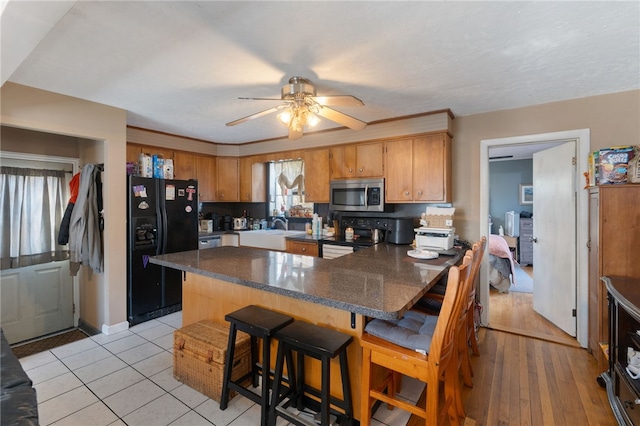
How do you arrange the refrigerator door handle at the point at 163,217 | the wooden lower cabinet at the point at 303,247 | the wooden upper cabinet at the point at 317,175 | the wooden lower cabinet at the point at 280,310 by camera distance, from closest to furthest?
1. the wooden lower cabinet at the point at 280,310
2. the refrigerator door handle at the point at 163,217
3. the wooden lower cabinet at the point at 303,247
4. the wooden upper cabinet at the point at 317,175

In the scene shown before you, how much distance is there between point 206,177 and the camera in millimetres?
4723

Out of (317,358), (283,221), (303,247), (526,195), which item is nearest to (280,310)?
(317,358)

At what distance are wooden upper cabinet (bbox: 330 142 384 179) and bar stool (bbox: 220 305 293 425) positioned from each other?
2305mm

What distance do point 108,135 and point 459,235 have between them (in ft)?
13.1

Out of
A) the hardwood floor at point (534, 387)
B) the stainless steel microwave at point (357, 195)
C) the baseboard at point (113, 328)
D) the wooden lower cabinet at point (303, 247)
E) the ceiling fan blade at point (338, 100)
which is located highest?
the ceiling fan blade at point (338, 100)

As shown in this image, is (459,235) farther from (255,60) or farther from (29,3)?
(29,3)

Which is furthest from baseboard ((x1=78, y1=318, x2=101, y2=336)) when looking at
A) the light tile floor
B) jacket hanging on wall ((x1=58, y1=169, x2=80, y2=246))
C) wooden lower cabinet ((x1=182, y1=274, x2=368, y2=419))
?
wooden lower cabinet ((x1=182, y1=274, x2=368, y2=419))

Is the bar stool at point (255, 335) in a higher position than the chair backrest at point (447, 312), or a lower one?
lower

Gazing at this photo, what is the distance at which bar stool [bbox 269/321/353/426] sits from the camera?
4.96 ft

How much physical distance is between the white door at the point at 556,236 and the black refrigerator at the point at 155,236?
4.35 m

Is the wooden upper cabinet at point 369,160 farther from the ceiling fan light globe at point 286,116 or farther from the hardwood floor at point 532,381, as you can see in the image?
the hardwood floor at point 532,381

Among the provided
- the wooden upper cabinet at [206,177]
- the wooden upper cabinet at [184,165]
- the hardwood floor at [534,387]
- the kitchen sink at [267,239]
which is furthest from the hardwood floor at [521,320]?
the wooden upper cabinet at [184,165]

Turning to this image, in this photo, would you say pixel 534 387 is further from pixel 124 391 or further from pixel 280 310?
pixel 124 391

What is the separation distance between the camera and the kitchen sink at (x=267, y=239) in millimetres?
4117
